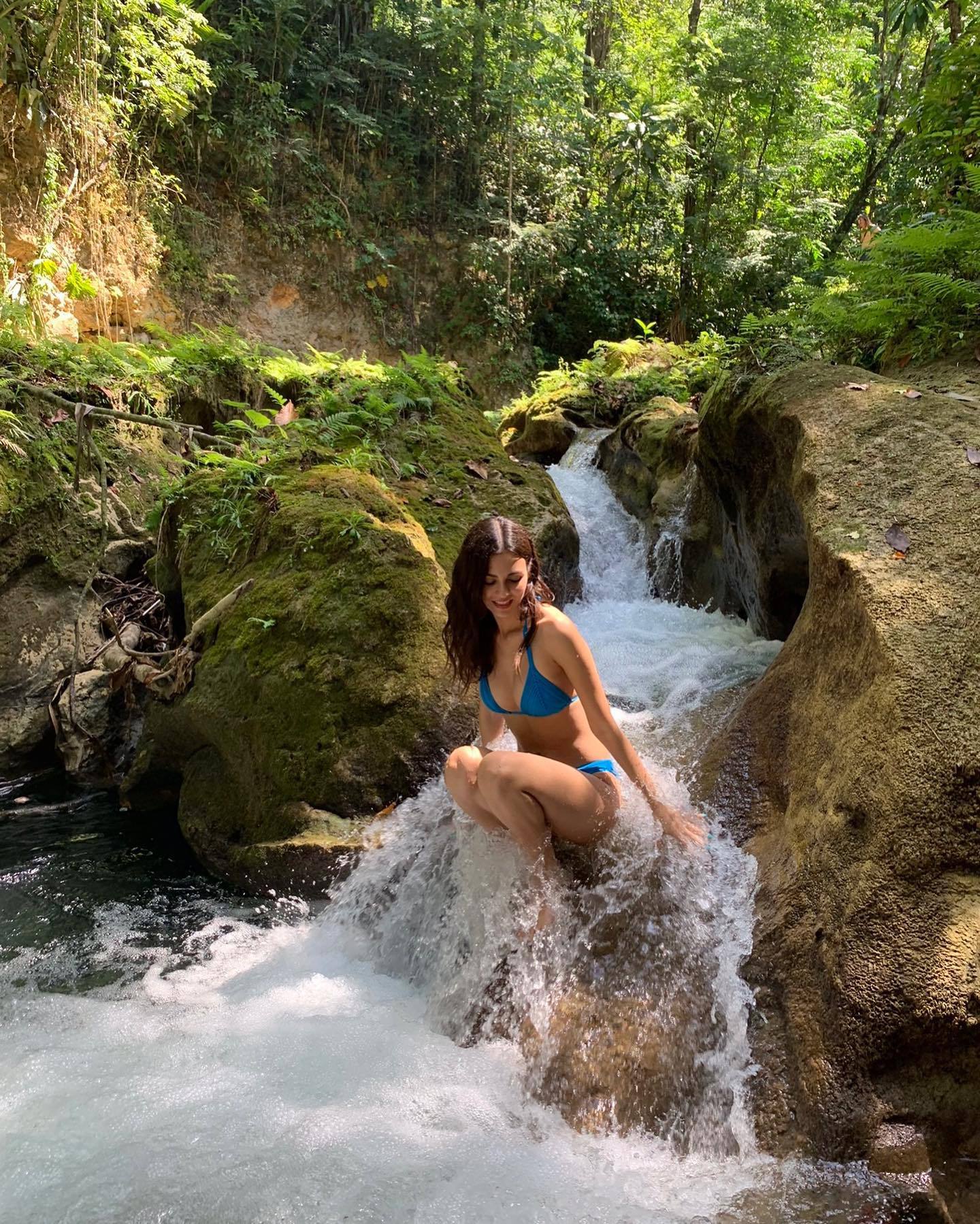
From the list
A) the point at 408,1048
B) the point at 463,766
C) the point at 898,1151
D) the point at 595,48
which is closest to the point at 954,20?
the point at 463,766

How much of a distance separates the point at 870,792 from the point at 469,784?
1475 mm

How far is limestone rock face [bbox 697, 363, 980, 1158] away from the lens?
2.18 meters

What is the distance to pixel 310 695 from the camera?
4273 mm

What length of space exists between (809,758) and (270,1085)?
2247mm

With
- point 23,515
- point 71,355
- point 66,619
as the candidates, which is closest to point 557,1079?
point 66,619

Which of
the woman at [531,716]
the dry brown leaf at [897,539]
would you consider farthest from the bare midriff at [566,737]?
the dry brown leaf at [897,539]

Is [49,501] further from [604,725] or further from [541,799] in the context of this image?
[604,725]

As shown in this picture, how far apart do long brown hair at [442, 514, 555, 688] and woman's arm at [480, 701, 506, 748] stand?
0.16m

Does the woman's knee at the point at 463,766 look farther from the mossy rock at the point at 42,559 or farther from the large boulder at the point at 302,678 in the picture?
the mossy rock at the point at 42,559

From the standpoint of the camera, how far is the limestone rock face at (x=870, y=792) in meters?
2.18

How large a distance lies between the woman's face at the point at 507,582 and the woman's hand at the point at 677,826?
930 mm

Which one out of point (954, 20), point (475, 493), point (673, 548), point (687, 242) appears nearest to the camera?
point (475, 493)

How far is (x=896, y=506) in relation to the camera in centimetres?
323

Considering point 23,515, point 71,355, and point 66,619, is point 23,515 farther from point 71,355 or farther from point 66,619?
point 71,355
